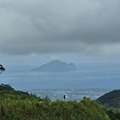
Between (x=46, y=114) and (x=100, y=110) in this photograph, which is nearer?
(x=46, y=114)

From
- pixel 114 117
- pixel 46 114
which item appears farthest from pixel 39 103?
pixel 114 117

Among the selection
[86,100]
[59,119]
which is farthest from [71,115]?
[86,100]

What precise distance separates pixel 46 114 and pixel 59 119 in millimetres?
465

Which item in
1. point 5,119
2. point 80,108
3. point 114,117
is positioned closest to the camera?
point 5,119

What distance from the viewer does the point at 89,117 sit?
1416 centimetres

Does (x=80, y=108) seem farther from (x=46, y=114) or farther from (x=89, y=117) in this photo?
(x=46, y=114)

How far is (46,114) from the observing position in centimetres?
1306

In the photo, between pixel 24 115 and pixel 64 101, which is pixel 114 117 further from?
pixel 24 115

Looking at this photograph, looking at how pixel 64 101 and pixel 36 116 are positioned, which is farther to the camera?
pixel 64 101

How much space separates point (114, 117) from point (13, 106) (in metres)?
5.19

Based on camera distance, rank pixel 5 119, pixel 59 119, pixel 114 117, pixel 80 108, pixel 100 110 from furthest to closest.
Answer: pixel 114 117
pixel 100 110
pixel 80 108
pixel 59 119
pixel 5 119

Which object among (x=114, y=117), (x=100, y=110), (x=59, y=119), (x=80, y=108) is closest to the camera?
(x=59, y=119)

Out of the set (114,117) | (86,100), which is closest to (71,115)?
(86,100)

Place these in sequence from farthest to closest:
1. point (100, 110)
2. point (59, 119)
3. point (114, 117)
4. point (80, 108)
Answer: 1. point (114, 117)
2. point (100, 110)
3. point (80, 108)
4. point (59, 119)
